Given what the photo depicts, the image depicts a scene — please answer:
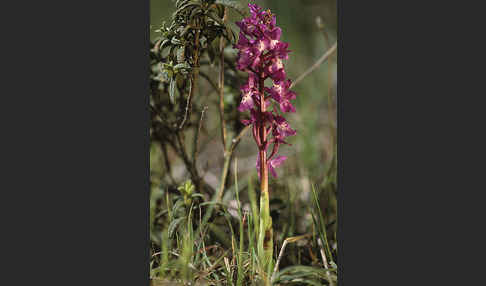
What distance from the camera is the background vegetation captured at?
1.34 meters

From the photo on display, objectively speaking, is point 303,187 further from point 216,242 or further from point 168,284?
point 168,284

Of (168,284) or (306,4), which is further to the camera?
(306,4)

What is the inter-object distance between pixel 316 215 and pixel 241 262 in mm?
454

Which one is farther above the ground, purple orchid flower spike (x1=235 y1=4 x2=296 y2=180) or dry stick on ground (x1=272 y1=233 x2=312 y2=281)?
purple orchid flower spike (x1=235 y1=4 x2=296 y2=180)

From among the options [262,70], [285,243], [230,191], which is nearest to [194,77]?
[262,70]

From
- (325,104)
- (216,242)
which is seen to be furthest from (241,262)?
(325,104)

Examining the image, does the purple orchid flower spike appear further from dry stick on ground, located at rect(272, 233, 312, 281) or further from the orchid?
dry stick on ground, located at rect(272, 233, 312, 281)

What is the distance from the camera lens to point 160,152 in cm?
189

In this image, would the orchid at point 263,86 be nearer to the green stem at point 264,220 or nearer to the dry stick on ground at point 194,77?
the green stem at point 264,220

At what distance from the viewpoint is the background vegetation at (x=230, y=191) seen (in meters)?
1.34

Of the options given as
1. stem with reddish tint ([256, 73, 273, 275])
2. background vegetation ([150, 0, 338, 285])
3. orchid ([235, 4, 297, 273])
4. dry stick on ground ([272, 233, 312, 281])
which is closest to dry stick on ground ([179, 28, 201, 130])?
background vegetation ([150, 0, 338, 285])

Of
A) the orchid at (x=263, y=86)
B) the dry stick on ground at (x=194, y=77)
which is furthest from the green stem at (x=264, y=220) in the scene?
the dry stick on ground at (x=194, y=77)

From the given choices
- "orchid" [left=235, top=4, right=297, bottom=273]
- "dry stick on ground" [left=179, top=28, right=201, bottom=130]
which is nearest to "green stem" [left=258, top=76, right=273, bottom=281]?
"orchid" [left=235, top=4, right=297, bottom=273]

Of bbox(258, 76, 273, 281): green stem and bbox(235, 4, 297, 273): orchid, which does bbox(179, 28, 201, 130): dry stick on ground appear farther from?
bbox(258, 76, 273, 281): green stem
